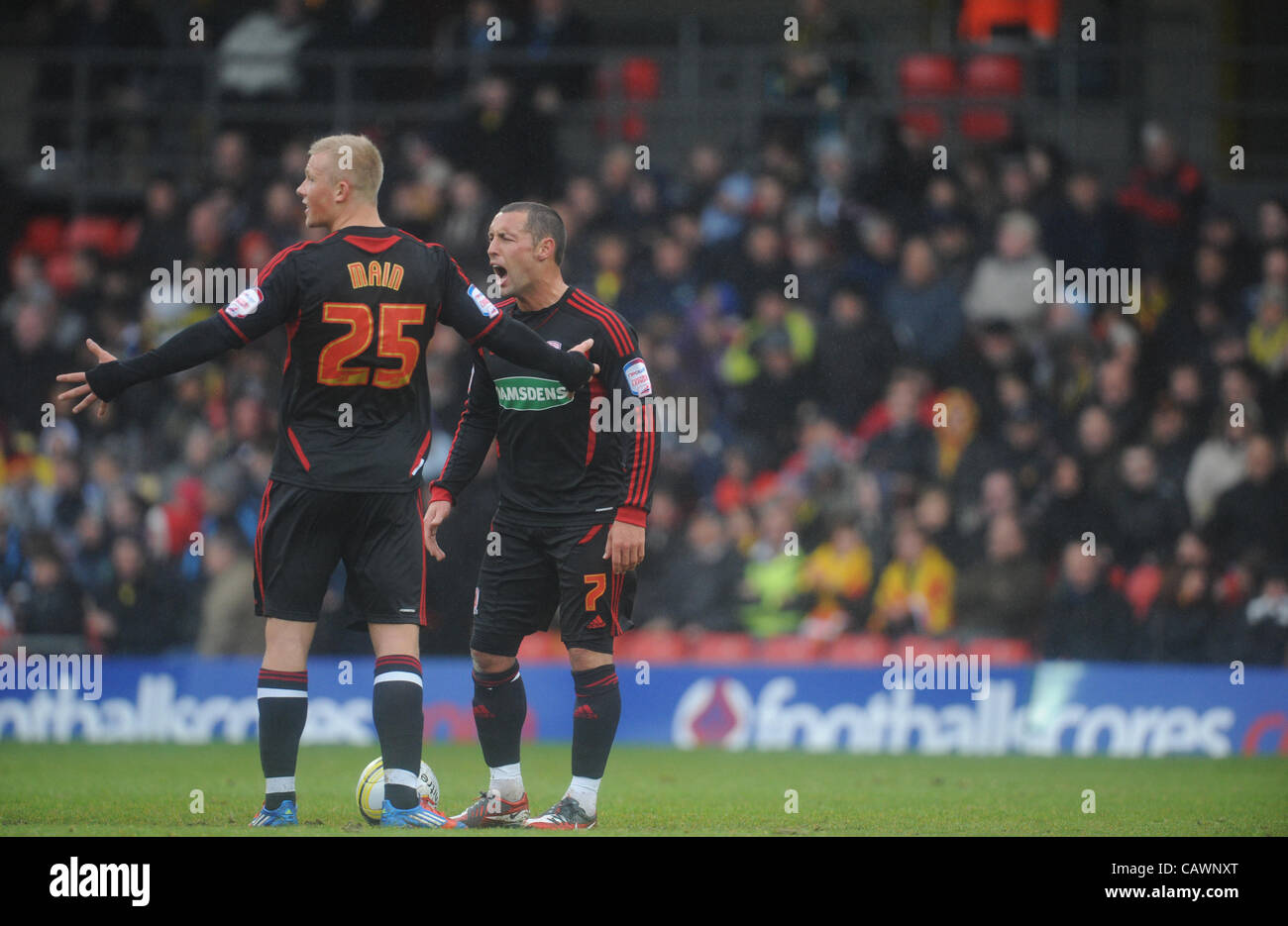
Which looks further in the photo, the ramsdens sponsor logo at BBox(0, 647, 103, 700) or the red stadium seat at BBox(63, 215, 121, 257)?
the red stadium seat at BBox(63, 215, 121, 257)

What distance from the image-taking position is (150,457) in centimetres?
1493

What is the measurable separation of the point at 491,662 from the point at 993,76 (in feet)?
35.5

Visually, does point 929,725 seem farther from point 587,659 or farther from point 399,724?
point 399,724

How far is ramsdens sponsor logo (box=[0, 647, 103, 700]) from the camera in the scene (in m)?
A: 12.5

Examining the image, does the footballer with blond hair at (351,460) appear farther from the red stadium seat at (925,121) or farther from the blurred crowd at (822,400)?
the red stadium seat at (925,121)

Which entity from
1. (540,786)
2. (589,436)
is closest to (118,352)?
(540,786)

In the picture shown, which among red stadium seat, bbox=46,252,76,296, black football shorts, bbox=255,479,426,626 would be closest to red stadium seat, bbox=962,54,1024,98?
red stadium seat, bbox=46,252,76,296

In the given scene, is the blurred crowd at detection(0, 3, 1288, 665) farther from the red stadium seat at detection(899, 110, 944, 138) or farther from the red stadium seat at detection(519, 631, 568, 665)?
the red stadium seat at detection(899, 110, 944, 138)

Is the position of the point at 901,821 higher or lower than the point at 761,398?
lower

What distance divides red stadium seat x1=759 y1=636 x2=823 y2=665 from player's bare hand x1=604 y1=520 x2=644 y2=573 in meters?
5.97

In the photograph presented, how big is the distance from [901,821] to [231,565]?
24.0 feet

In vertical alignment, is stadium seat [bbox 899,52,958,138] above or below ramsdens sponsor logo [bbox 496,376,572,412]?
above

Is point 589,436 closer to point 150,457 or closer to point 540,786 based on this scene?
point 540,786
